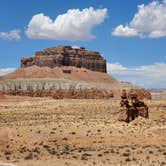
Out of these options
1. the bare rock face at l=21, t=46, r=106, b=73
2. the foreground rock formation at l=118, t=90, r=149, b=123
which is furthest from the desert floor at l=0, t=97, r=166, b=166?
the bare rock face at l=21, t=46, r=106, b=73

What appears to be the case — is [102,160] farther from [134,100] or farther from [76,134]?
[134,100]

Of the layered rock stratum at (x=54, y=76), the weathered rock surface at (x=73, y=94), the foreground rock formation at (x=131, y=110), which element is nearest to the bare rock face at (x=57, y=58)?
the layered rock stratum at (x=54, y=76)

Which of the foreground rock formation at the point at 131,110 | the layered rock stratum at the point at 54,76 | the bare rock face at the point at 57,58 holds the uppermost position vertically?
the bare rock face at the point at 57,58

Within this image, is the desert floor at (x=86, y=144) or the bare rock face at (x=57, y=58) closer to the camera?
the desert floor at (x=86, y=144)

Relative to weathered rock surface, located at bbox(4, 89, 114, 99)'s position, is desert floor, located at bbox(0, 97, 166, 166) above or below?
below

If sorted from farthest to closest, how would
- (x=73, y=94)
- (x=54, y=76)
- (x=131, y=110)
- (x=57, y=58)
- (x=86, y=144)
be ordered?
1. (x=57, y=58)
2. (x=54, y=76)
3. (x=73, y=94)
4. (x=131, y=110)
5. (x=86, y=144)

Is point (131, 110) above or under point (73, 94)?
under

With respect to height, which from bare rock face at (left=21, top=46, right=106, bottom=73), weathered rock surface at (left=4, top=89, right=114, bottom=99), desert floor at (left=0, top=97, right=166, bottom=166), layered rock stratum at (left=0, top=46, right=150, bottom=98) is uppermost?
bare rock face at (left=21, top=46, right=106, bottom=73)

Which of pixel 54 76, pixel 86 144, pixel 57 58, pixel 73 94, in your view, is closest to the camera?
pixel 86 144

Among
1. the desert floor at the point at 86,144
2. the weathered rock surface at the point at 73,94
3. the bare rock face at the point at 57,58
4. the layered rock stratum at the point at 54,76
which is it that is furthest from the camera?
the bare rock face at the point at 57,58

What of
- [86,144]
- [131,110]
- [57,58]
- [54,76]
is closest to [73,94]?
[54,76]

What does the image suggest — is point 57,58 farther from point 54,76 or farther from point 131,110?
point 131,110

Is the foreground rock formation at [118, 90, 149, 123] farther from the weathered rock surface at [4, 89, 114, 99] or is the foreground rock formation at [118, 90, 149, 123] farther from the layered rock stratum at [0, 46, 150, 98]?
the layered rock stratum at [0, 46, 150, 98]

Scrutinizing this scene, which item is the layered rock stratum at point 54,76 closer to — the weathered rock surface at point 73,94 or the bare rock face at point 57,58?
the bare rock face at point 57,58
